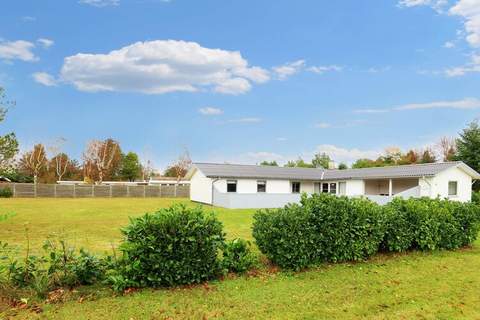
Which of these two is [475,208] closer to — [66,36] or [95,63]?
[66,36]

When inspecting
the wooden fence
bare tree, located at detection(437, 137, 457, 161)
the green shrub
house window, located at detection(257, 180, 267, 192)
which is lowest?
the wooden fence

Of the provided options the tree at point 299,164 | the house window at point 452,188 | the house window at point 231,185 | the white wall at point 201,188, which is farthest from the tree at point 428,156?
the white wall at point 201,188

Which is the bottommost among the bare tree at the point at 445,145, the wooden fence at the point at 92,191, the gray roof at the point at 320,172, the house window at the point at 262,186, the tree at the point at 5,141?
the wooden fence at the point at 92,191

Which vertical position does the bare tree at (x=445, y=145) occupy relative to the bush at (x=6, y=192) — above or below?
above

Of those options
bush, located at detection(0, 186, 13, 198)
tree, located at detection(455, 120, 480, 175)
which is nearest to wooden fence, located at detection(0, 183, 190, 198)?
bush, located at detection(0, 186, 13, 198)

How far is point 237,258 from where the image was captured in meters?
5.72

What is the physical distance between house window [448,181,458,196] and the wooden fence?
25738 millimetres

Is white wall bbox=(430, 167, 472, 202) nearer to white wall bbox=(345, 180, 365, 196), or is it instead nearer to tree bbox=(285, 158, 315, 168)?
white wall bbox=(345, 180, 365, 196)

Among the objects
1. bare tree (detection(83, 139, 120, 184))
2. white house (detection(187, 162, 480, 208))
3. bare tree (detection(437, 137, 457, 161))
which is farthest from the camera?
bare tree (detection(83, 139, 120, 184))

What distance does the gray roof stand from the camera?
74.2 feet

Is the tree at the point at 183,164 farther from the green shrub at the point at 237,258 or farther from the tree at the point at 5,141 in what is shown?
the green shrub at the point at 237,258

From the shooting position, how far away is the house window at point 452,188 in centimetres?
2252

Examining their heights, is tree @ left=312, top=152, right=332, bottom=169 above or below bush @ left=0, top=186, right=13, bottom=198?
above

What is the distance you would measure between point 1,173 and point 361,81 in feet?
48.6
